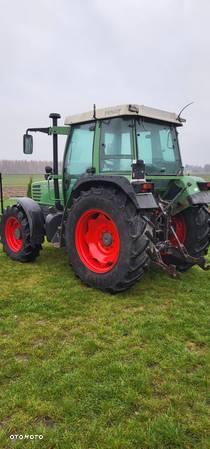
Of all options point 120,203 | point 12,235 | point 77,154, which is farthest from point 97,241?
point 12,235

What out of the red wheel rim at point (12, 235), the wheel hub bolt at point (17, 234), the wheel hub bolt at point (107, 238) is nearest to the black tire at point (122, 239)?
the wheel hub bolt at point (107, 238)

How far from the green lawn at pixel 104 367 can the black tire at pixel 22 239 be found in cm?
108

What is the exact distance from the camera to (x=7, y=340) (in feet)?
11.0

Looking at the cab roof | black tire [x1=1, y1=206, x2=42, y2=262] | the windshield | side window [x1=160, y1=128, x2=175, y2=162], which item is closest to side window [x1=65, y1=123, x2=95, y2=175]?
the cab roof

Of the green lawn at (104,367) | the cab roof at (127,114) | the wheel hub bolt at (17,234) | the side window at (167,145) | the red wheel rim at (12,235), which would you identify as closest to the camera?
the green lawn at (104,367)

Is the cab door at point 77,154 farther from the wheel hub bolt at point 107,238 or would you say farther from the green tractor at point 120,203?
the wheel hub bolt at point 107,238

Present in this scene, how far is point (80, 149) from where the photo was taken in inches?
216

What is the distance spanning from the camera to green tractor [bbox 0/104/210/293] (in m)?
4.39

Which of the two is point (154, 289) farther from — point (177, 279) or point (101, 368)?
point (101, 368)

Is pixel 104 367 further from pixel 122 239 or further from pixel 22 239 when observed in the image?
pixel 22 239

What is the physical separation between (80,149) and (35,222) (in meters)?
1.43

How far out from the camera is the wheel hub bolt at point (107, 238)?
4.83 m

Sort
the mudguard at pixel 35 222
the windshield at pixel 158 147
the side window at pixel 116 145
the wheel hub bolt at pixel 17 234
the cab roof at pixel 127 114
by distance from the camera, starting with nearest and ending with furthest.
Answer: the cab roof at pixel 127 114 → the side window at pixel 116 145 → the windshield at pixel 158 147 → the mudguard at pixel 35 222 → the wheel hub bolt at pixel 17 234

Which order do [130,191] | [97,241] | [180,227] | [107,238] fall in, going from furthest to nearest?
[180,227] → [97,241] → [107,238] → [130,191]
